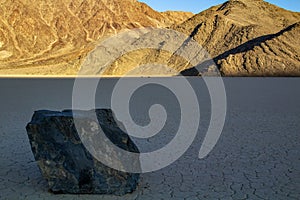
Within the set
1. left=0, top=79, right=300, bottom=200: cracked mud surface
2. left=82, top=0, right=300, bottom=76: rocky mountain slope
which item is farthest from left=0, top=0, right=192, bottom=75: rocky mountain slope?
left=0, top=79, right=300, bottom=200: cracked mud surface

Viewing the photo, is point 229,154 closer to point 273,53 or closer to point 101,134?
point 101,134

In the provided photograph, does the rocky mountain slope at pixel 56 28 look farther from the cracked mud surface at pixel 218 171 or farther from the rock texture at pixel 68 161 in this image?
the rock texture at pixel 68 161

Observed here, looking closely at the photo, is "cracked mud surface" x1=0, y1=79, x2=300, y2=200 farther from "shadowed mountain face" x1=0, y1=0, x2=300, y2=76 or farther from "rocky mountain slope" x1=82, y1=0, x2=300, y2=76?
"shadowed mountain face" x1=0, y1=0, x2=300, y2=76

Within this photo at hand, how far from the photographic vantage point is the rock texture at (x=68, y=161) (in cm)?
443

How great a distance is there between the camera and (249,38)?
58.9 meters

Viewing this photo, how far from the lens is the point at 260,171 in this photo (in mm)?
5562

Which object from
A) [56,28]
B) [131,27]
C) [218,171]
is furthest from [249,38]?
[218,171]

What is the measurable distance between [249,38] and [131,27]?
155 feet

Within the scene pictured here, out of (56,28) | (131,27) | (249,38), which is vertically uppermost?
(131,27)

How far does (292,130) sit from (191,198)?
505 centimetres

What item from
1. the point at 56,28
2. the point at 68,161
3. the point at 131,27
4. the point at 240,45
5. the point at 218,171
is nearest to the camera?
the point at 68,161

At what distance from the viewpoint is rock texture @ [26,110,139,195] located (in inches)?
174

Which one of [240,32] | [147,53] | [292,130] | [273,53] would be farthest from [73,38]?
[292,130]

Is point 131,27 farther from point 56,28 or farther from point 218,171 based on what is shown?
point 218,171
